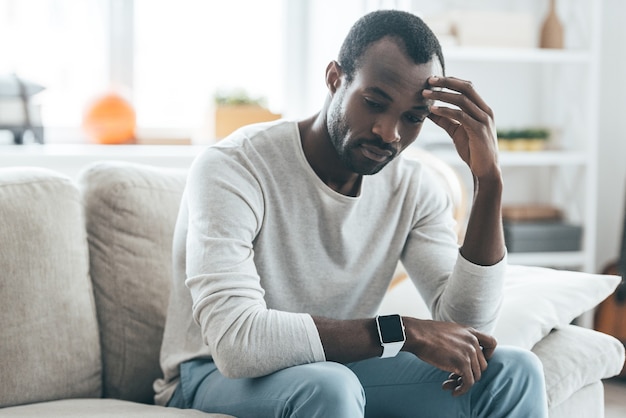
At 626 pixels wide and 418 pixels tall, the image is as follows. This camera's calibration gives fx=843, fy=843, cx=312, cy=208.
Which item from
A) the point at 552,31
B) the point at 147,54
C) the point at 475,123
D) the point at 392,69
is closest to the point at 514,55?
the point at 552,31

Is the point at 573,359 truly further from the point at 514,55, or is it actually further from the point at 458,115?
the point at 514,55

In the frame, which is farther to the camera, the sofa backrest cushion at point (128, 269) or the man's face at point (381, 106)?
the sofa backrest cushion at point (128, 269)

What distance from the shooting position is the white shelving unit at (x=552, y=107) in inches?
123

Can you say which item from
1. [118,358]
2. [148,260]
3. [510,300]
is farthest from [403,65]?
[118,358]

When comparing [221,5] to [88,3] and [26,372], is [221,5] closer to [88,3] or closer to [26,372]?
[88,3]

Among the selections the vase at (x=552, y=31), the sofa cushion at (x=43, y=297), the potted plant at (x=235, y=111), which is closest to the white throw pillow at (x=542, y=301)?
the sofa cushion at (x=43, y=297)

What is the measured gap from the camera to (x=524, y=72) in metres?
3.51

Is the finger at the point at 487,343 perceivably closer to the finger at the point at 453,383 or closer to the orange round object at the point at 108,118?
the finger at the point at 453,383

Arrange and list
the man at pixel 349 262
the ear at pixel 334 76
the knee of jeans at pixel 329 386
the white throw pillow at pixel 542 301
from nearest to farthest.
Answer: the knee of jeans at pixel 329 386
the man at pixel 349 262
the ear at pixel 334 76
the white throw pillow at pixel 542 301

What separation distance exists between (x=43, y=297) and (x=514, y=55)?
2.01 meters

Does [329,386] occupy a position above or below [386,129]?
below

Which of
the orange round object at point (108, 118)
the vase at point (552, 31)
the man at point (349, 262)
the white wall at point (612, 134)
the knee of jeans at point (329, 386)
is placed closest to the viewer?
the knee of jeans at point (329, 386)

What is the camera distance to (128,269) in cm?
185

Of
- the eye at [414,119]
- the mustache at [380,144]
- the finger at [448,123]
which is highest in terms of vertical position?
the eye at [414,119]
